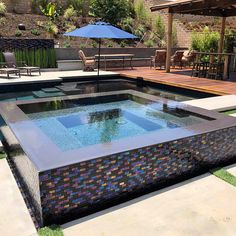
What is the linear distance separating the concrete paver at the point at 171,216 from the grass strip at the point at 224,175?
0.15 meters

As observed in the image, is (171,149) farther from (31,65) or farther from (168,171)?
(31,65)

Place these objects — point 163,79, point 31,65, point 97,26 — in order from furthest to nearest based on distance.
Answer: point 31,65
point 163,79
point 97,26

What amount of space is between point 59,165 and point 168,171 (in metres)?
1.44

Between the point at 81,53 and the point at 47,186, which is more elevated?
the point at 81,53

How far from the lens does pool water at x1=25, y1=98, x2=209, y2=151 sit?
4.41m

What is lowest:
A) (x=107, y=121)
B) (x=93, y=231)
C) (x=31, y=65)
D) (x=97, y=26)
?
(x=93, y=231)

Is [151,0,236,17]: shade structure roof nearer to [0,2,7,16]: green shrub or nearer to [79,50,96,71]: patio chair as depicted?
[79,50,96,71]: patio chair

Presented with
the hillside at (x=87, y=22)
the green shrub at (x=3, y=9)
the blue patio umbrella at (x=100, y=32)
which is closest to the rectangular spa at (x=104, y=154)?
the blue patio umbrella at (x=100, y=32)

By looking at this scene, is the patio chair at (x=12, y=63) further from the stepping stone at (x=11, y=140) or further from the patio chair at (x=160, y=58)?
the stepping stone at (x=11, y=140)

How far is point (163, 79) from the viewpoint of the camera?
9898mm

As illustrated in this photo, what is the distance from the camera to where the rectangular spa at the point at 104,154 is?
2.74 meters

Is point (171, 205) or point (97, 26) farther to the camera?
point (97, 26)

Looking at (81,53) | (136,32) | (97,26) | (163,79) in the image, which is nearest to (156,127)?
(97,26)

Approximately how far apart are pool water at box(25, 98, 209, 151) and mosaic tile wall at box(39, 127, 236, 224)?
883 mm
